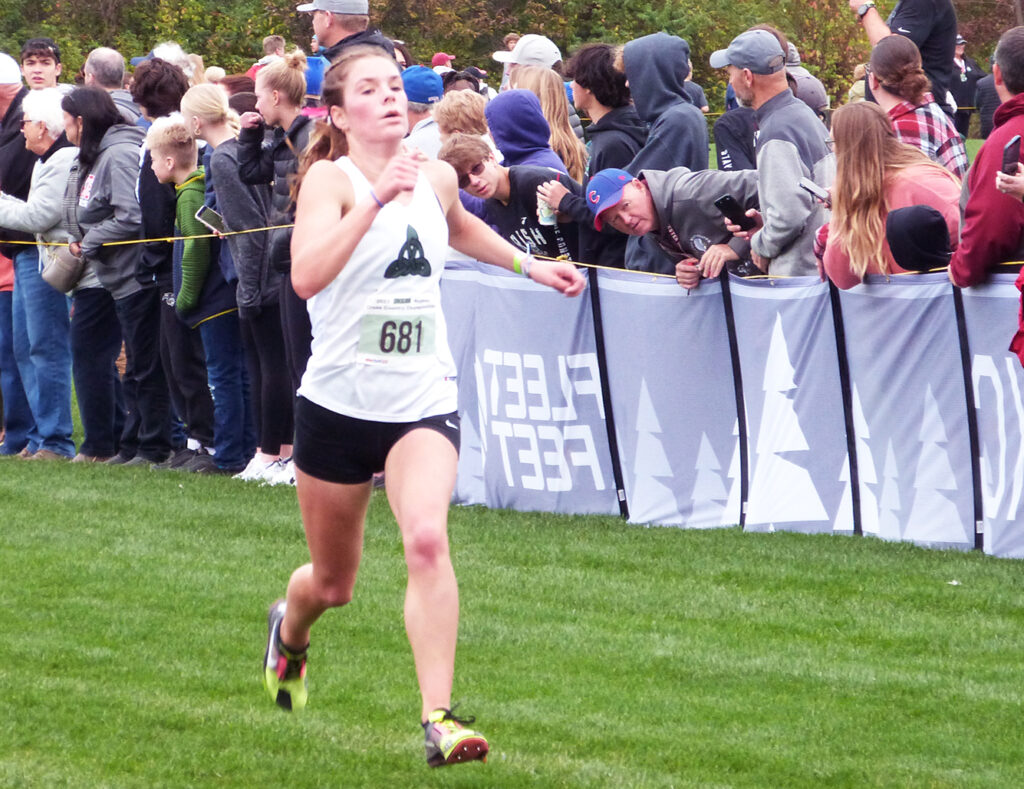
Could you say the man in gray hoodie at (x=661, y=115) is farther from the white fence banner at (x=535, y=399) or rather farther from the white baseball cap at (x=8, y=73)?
the white baseball cap at (x=8, y=73)

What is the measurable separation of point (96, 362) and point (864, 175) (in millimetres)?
6032

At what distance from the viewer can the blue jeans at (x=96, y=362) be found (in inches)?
459

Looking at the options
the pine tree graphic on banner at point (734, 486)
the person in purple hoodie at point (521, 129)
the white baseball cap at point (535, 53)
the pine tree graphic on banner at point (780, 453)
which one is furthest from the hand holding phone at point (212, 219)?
the pine tree graphic on banner at point (780, 453)

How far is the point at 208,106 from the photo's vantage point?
1066cm

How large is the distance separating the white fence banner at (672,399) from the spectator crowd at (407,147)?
235 millimetres

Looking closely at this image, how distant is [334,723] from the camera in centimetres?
571

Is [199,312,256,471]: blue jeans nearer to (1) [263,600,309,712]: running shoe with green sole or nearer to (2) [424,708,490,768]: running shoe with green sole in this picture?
(1) [263,600,309,712]: running shoe with green sole

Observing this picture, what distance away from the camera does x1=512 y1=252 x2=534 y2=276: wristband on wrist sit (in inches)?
208

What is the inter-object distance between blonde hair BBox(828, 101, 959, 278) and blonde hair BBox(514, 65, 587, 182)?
2.69 metres

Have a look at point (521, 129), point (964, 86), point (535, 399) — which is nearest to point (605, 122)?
point (521, 129)

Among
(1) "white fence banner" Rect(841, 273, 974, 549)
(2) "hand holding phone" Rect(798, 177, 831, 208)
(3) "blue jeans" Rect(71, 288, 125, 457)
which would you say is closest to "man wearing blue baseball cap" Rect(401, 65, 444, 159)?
(3) "blue jeans" Rect(71, 288, 125, 457)

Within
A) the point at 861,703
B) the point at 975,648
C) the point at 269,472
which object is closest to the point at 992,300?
the point at 975,648

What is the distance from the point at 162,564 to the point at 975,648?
3841 millimetres

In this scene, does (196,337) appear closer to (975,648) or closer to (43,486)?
(43,486)
